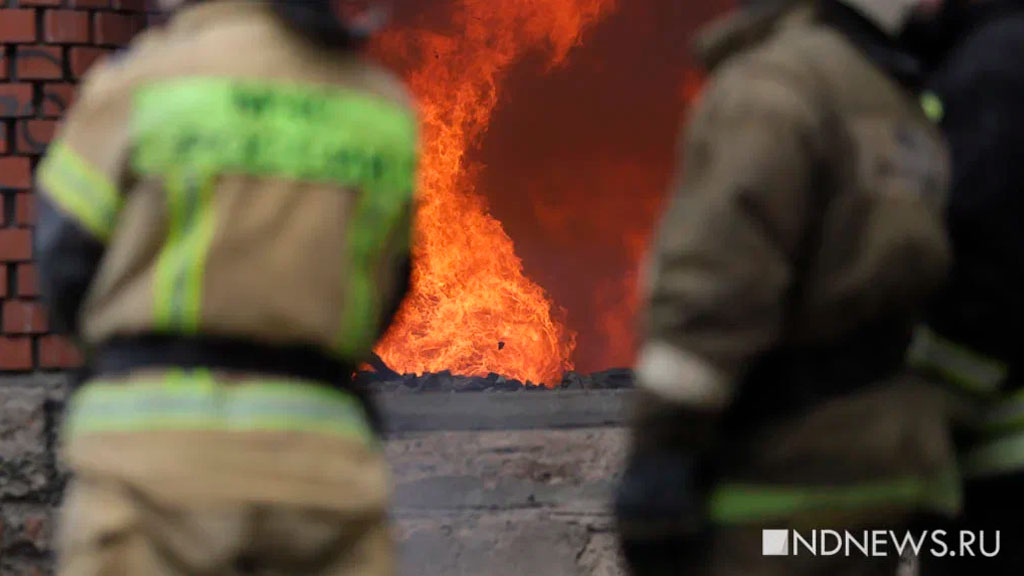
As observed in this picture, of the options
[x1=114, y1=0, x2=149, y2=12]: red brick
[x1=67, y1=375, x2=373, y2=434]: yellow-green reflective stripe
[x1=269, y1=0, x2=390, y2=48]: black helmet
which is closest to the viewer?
[x1=67, y1=375, x2=373, y2=434]: yellow-green reflective stripe

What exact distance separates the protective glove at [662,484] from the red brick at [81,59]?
3.16 metres

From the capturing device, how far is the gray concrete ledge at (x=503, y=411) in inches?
200

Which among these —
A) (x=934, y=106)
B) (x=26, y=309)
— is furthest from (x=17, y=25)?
(x=934, y=106)

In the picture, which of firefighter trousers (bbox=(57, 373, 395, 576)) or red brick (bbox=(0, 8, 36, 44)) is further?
red brick (bbox=(0, 8, 36, 44))

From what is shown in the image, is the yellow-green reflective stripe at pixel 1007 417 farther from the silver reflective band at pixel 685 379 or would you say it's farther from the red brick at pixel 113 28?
the red brick at pixel 113 28

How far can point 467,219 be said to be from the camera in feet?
20.4

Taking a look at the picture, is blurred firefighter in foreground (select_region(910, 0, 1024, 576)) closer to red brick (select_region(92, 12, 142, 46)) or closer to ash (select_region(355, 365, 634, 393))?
ash (select_region(355, 365, 634, 393))

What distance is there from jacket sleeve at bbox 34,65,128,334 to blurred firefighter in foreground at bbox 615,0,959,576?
3.08ft

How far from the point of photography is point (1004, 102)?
2756 millimetres

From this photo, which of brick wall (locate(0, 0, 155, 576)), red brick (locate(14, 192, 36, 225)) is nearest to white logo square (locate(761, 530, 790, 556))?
brick wall (locate(0, 0, 155, 576))

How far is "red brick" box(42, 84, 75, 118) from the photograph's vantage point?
16.0 feet

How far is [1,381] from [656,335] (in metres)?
3.22

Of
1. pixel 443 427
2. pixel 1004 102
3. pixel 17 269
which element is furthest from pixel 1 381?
pixel 1004 102

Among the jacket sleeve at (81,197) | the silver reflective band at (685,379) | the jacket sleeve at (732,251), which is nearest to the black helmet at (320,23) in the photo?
the jacket sleeve at (81,197)
